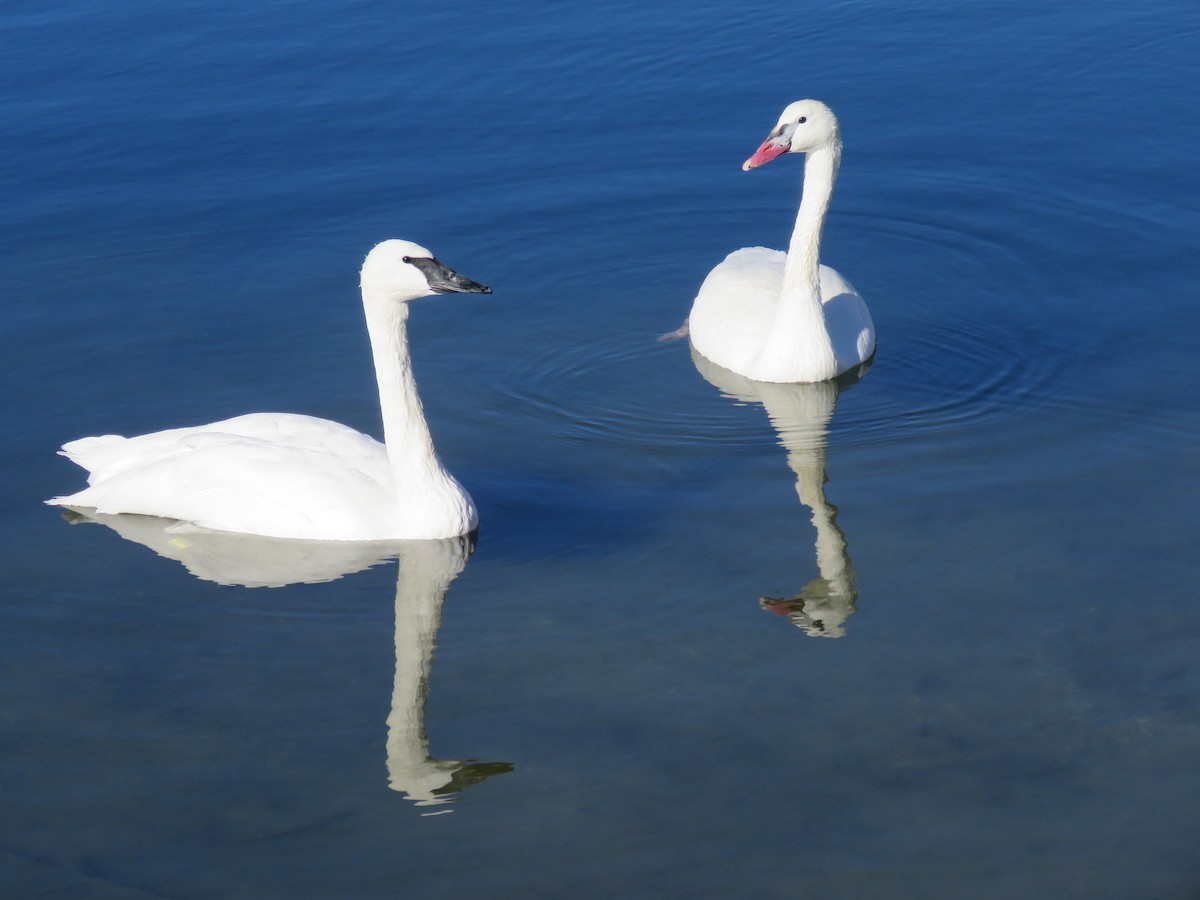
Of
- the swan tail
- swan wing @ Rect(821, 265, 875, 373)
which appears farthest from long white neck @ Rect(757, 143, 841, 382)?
the swan tail

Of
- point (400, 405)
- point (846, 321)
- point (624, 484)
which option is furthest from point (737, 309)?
point (400, 405)

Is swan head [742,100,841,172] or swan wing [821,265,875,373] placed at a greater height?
swan head [742,100,841,172]

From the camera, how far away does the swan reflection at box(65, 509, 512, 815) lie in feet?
26.2

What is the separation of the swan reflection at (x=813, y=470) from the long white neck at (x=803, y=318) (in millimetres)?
162

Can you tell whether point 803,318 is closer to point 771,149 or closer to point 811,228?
point 811,228

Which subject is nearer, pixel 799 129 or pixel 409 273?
pixel 409 273

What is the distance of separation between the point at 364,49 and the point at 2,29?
4660mm

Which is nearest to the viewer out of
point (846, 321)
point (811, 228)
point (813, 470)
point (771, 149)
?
point (813, 470)

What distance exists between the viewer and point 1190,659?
303 inches

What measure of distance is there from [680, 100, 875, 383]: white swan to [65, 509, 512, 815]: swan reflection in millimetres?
3175

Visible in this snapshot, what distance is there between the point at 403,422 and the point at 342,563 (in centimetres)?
87

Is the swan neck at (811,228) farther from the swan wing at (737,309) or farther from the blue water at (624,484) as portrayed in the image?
the blue water at (624,484)

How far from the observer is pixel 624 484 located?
9.81 metres

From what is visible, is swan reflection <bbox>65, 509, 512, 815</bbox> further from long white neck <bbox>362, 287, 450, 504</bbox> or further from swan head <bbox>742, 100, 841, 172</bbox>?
swan head <bbox>742, 100, 841, 172</bbox>
